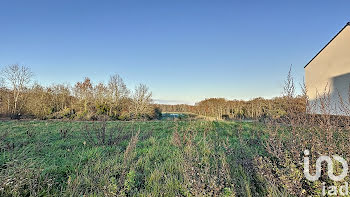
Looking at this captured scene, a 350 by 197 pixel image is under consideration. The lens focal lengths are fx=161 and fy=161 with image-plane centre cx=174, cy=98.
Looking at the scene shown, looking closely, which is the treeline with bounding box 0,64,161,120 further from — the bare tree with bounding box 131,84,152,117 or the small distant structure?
the small distant structure

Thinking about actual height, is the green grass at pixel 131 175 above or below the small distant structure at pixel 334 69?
below

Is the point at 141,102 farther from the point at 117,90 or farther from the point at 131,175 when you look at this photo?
the point at 131,175

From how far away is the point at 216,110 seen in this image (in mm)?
19844

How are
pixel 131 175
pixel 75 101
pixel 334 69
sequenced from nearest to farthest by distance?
pixel 131 175, pixel 334 69, pixel 75 101

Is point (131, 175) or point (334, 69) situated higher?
point (334, 69)

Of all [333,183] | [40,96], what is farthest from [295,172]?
[40,96]

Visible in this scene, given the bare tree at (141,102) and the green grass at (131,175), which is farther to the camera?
the bare tree at (141,102)

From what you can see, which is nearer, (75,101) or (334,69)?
(334,69)

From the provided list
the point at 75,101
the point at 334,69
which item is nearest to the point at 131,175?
the point at 334,69

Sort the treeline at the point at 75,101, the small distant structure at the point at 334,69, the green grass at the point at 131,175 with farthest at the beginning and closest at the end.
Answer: the treeline at the point at 75,101, the small distant structure at the point at 334,69, the green grass at the point at 131,175

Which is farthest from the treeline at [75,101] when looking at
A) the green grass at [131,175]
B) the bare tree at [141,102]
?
the green grass at [131,175]

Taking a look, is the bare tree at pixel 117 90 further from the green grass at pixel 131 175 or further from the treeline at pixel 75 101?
the green grass at pixel 131 175

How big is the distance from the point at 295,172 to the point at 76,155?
13.0 feet

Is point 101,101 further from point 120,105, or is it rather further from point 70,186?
point 70,186
